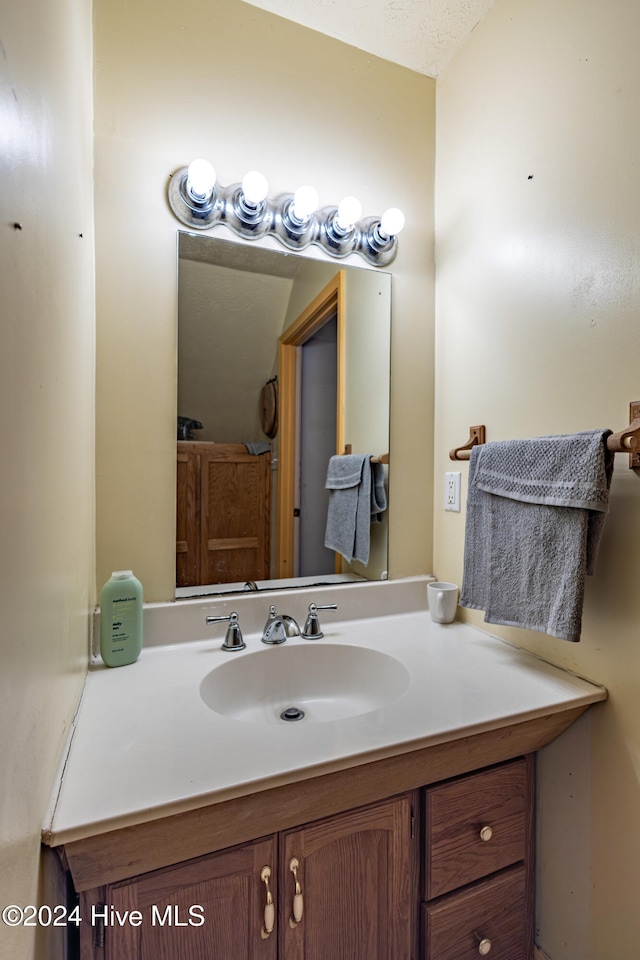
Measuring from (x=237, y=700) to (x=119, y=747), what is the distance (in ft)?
1.15

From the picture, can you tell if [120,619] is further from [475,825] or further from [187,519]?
[475,825]

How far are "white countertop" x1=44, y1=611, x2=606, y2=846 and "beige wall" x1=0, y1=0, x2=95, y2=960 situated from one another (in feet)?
0.19

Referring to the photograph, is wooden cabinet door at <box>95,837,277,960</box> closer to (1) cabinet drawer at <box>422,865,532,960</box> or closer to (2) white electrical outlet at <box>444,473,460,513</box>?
(1) cabinet drawer at <box>422,865,532,960</box>

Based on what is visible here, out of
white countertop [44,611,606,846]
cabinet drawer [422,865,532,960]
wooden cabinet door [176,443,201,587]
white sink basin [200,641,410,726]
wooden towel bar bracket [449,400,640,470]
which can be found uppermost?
wooden towel bar bracket [449,400,640,470]

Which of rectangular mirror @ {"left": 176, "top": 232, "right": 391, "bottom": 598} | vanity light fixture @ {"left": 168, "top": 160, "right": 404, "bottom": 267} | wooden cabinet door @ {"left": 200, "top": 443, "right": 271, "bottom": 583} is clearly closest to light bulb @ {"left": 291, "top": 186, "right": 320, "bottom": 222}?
vanity light fixture @ {"left": 168, "top": 160, "right": 404, "bottom": 267}

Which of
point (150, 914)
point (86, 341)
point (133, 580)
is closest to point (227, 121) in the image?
point (86, 341)

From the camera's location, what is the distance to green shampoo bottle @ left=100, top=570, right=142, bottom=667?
99 centimetres

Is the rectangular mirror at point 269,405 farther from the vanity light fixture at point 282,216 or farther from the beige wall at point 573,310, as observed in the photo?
the beige wall at point 573,310

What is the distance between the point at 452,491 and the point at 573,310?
563mm

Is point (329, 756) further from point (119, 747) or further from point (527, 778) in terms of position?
point (527, 778)

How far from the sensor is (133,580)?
102 centimetres

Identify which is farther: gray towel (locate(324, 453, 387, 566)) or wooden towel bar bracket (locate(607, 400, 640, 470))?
gray towel (locate(324, 453, 387, 566))

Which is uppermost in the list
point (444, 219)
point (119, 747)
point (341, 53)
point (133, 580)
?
point (341, 53)

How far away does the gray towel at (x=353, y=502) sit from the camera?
1.33 m
